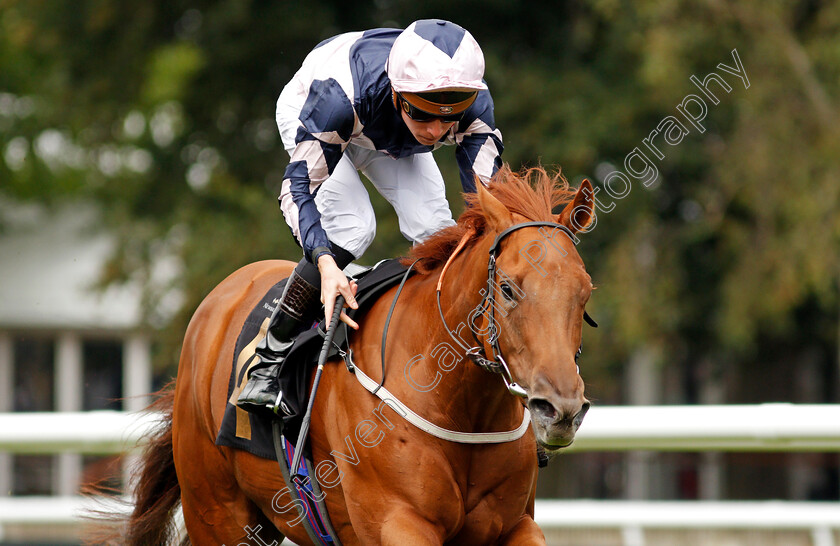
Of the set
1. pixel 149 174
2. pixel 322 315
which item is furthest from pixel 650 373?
pixel 322 315

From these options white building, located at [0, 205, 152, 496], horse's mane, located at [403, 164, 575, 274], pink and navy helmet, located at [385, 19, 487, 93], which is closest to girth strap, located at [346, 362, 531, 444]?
horse's mane, located at [403, 164, 575, 274]

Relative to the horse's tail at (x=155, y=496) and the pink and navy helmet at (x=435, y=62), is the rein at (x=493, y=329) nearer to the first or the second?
the pink and navy helmet at (x=435, y=62)

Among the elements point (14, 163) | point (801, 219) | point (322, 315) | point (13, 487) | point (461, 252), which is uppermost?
point (461, 252)

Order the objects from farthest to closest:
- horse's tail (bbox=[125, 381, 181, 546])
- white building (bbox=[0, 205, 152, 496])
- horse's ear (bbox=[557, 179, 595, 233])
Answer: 1. white building (bbox=[0, 205, 152, 496])
2. horse's tail (bbox=[125, 381, 181, 546])
3. horse's ear (bbox=[557, 179, 595, 233])

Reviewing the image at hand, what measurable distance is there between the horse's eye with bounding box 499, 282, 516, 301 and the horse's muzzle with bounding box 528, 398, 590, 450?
0.31 meters

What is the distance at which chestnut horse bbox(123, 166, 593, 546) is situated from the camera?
269 centimetres

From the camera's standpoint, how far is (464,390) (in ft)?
10.3

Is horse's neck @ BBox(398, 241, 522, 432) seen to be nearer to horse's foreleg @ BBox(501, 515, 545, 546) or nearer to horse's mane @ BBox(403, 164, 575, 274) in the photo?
horse's mane @ BBox(403, 164, 575, 274)

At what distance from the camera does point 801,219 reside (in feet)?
32.5

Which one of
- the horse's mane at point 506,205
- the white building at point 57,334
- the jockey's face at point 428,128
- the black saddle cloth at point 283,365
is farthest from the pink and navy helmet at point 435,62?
the white building at point 57,334

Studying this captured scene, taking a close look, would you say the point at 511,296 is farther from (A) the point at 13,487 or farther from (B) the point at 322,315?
(A) the point at 13,487

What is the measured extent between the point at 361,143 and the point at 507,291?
1.26 metres

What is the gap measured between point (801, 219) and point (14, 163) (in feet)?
45.6

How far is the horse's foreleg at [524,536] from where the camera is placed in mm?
3166
